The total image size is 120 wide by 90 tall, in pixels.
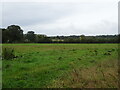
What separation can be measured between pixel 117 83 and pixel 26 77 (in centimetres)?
461

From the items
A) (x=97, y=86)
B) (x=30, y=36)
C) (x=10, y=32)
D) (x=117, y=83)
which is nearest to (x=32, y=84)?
(x=97, y=86)

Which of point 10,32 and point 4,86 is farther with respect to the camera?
point 10,32

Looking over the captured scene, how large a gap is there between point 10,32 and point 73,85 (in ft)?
240

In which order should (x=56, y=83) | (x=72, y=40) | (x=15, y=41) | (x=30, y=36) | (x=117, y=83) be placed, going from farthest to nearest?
(x=30, y=36) < (x=72, y=40) < (x=15, y=41) < (x=56, y=83) < (x=117, y=83)

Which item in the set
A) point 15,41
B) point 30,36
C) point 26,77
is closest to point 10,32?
point 15,41

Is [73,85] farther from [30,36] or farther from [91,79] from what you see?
[30,36]

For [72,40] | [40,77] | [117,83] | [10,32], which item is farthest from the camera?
[72,40]

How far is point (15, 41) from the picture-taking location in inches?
3324

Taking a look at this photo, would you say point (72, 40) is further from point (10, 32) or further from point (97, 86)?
point (97, 86)

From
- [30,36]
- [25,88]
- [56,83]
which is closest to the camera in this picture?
[25,88]

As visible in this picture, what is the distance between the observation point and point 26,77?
1035 centimetres

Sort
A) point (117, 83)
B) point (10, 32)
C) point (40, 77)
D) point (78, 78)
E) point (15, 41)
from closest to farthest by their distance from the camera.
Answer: point (117, 83) → point (78, 78) → point (40, 77) → point (10, 32) → point (15, 41)

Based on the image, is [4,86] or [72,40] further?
[72,40]

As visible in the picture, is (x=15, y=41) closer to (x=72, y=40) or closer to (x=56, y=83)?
(x=72, y=40)
